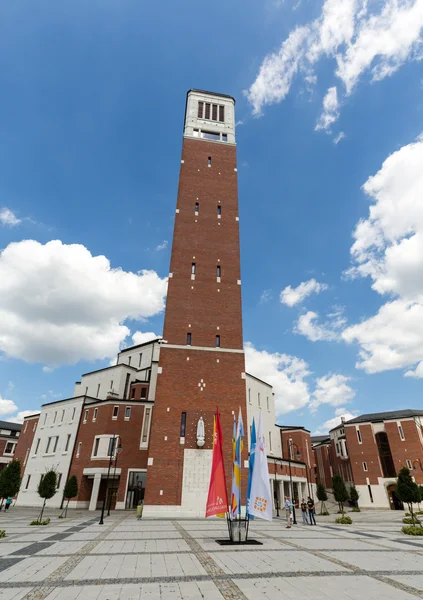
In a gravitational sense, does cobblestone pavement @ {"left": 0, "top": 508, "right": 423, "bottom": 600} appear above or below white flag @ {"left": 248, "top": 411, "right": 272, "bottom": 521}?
below

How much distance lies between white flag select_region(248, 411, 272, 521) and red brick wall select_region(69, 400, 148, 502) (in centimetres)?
2805

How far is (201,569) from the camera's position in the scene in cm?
960

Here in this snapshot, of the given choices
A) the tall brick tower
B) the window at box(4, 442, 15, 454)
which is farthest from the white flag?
the window at box(4, 442, 15, 454)

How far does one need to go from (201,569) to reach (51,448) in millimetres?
43295

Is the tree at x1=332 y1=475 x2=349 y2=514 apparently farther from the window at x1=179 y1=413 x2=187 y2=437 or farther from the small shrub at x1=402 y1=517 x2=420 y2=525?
the window at x1=179 y1=413 x2=187 y2=437

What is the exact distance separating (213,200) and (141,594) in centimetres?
3624

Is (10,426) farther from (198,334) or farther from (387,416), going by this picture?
(387,416)

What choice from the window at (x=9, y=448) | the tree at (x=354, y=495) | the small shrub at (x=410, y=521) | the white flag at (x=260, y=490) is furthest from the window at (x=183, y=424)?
the window at (x=9, y=448)

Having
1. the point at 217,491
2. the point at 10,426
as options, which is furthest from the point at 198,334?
the point at 10,426

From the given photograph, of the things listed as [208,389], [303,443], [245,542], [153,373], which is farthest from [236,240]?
[303,443]

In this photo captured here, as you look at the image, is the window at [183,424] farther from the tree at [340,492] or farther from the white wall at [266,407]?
the white wall at [266,407]

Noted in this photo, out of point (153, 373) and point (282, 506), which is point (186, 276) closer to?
point (153, 373)

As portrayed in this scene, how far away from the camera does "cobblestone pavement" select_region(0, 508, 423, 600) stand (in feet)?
24.9

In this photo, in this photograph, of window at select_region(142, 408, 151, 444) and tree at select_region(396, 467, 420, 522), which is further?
window at select_region(142, 408, 151, 444)
